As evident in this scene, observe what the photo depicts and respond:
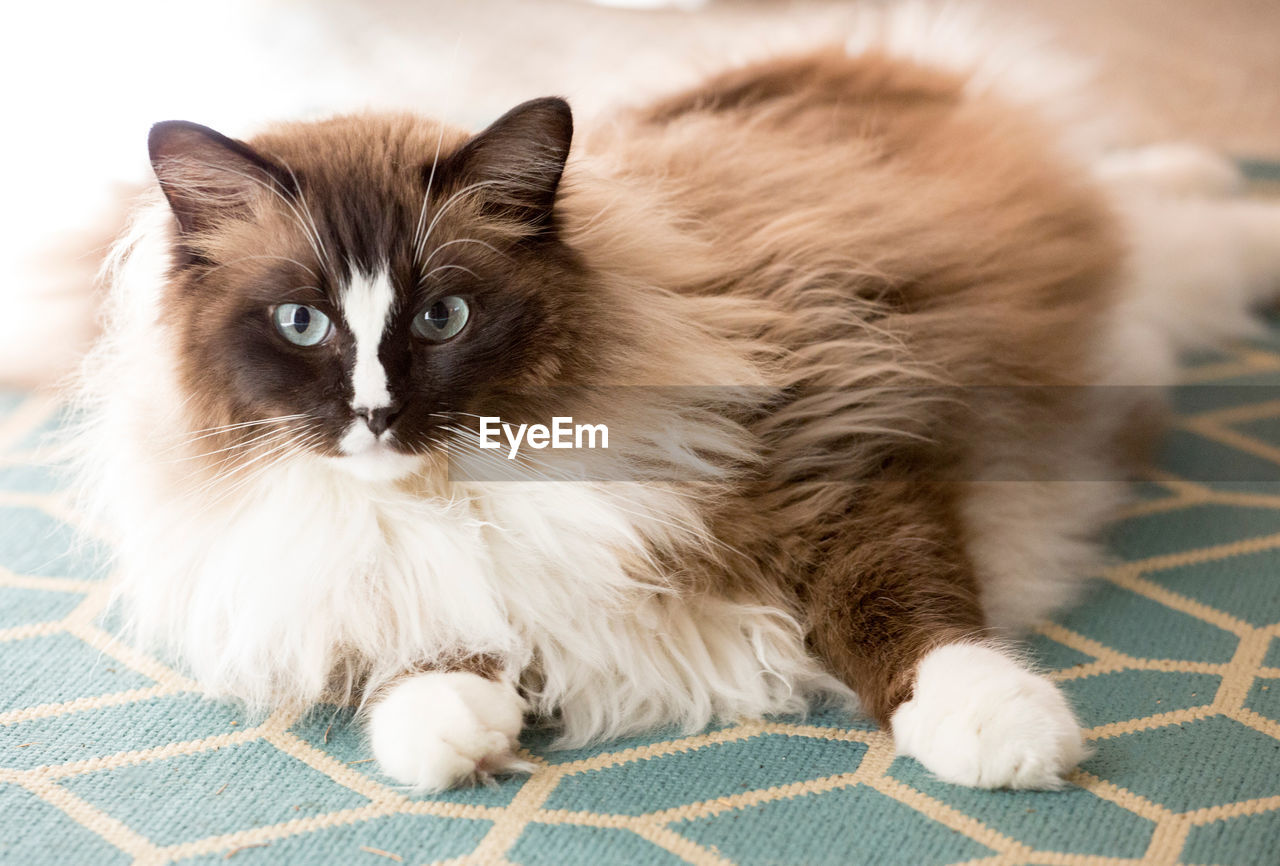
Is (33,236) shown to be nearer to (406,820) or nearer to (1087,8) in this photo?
(406,820)

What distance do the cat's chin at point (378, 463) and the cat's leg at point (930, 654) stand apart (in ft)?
1.73

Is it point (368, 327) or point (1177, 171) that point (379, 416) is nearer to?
point (368, 327)

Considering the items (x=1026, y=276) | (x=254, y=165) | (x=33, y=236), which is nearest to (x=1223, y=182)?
(x=1026, y=276)

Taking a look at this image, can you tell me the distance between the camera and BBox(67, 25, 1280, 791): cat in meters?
1.28

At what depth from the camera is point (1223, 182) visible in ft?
8.85

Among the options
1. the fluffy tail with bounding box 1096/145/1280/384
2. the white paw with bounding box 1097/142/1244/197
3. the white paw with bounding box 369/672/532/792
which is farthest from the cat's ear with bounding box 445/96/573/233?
the white paw with bounding box 1097/142/1244/197

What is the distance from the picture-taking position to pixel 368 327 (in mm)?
1242

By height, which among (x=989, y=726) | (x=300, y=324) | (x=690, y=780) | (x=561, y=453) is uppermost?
(x=300, y=324)

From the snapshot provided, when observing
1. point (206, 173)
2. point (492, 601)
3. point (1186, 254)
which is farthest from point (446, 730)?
point (1186, 254)

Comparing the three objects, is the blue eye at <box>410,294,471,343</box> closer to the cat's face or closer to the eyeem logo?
the cat's face

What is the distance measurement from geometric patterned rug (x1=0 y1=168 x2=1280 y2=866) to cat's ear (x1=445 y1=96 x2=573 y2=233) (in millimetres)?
651

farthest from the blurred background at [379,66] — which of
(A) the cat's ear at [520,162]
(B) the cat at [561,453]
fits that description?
(A) the cat's ear at [520,162]

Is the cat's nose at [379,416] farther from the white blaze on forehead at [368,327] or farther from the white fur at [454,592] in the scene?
the white fur at [454,592]

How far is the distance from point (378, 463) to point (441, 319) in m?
0.18
